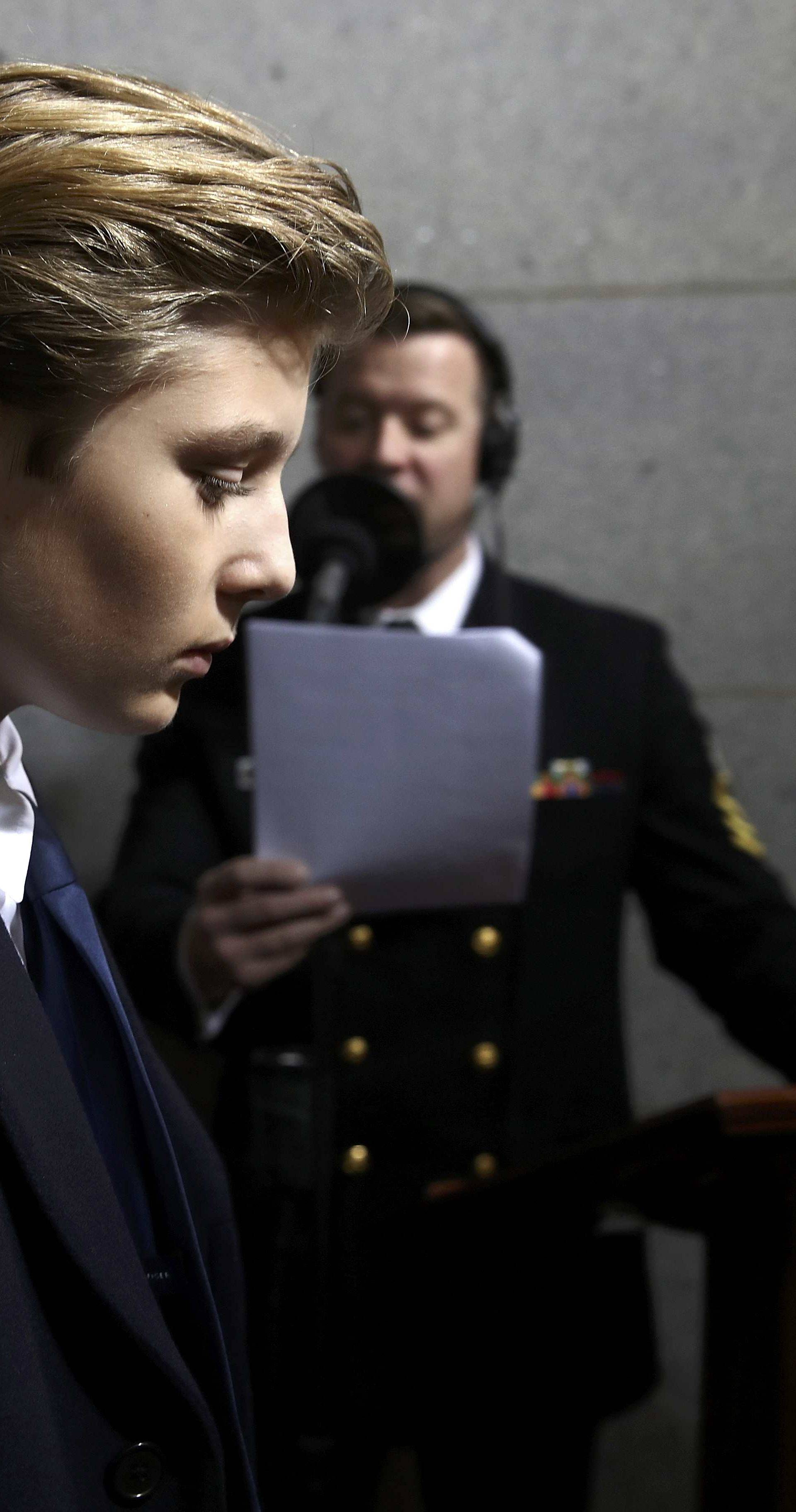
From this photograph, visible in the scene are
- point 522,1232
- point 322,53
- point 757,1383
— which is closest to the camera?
point 757,1383

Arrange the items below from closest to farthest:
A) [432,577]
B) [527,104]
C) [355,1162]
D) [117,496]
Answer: [117,496], [355,1162], [432,577], [527,104]

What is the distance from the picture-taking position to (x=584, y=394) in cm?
169

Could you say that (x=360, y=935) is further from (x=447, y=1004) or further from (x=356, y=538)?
(x=356, y=538)

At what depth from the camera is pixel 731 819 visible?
4.34ft

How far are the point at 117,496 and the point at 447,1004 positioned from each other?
89 cm

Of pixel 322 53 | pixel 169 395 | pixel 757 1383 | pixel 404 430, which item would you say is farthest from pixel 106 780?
pixel 169 395

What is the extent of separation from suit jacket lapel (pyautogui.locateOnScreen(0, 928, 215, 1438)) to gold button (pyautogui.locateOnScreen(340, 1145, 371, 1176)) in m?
0.74

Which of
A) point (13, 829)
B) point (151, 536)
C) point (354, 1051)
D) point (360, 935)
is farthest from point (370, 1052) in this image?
point (151, 536)

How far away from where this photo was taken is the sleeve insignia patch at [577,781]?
53.3 inches

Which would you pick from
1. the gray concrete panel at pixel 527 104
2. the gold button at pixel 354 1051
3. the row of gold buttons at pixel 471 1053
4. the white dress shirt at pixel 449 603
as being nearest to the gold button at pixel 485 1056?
the row of gold buttons at pixel 471 1053

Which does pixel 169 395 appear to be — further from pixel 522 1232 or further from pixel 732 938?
pixel 732 938

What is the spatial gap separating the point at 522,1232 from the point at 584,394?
1124 mm

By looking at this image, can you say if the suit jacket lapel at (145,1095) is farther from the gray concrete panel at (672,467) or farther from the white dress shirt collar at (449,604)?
the gray concrete panel at (672,467)

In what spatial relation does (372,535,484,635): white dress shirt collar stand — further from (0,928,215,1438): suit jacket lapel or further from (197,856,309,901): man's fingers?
(0,928,215,1438): suit jacket lapel
